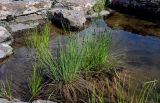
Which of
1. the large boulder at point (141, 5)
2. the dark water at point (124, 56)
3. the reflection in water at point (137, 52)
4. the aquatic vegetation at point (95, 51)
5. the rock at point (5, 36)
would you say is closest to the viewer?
the aquatic vegetation at point (95, 51)

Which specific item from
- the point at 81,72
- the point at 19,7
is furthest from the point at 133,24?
the point at 81,72

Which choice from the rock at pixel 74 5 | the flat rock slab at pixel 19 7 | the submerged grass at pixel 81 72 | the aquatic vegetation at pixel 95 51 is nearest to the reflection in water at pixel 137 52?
the aquatic vegetation at pixel 95 51

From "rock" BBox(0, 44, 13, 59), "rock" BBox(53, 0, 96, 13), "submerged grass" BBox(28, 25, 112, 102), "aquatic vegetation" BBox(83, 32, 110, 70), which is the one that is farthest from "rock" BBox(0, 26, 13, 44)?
"aquatic vegetation" BBox(83, 32, 110, 70)

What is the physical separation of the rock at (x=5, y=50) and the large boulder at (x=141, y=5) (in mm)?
3444

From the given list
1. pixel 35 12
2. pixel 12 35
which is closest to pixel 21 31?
pixel 12 35

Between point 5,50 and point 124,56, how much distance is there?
192 centimetres

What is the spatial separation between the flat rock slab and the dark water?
67cm

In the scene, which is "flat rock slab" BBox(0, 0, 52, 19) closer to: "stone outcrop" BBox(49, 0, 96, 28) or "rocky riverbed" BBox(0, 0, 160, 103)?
"rocky riverbed" BBox(0, 0, 160, 103)

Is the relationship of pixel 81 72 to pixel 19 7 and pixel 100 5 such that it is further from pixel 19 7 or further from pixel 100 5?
pixel 100 5

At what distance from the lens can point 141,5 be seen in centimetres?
747

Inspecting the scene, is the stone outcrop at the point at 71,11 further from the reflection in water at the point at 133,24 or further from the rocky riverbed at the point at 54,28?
the reflection in water at the point at 133,24

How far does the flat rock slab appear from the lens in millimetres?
6473

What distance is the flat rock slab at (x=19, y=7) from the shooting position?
6473mm

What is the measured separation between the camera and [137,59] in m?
5.14
